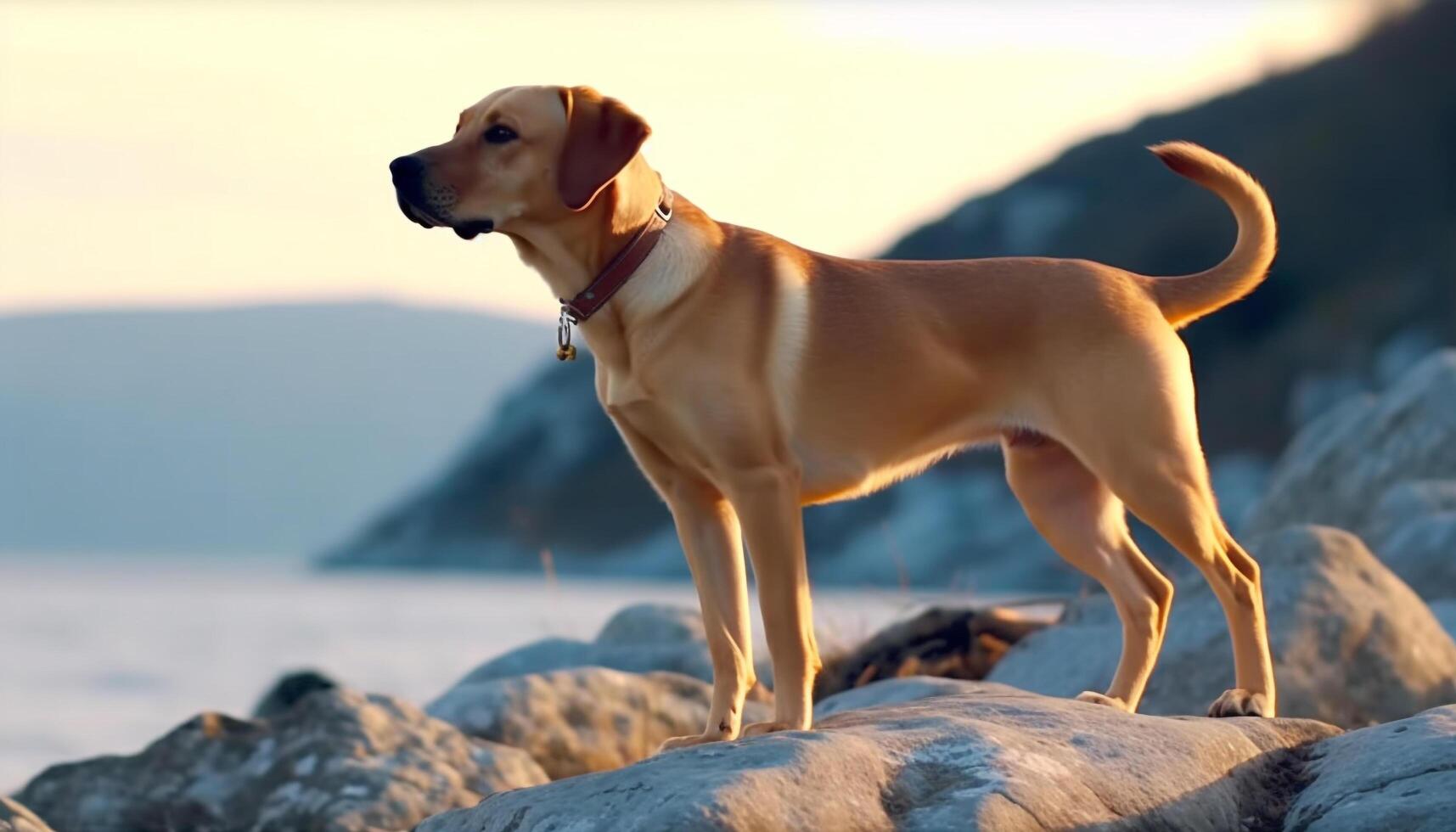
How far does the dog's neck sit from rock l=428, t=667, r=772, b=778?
254 centimetres

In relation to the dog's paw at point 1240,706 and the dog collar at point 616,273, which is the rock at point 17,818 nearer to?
the dog collar at point 616,273

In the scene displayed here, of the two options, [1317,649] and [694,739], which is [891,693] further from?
[1317,649]

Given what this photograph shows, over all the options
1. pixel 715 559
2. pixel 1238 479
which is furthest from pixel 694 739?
pixel 1238 479

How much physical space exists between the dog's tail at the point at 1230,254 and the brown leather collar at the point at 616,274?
5.89 ft

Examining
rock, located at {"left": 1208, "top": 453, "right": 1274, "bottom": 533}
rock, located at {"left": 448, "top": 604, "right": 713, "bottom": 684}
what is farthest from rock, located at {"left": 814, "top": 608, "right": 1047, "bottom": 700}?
rock, located at {"left": 1208, "top": 453, "right": 1274, "bottom": 533}

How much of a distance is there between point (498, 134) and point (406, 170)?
31 cm

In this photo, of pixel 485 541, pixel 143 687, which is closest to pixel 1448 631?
pixel 143 687

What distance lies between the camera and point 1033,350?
6.23 m

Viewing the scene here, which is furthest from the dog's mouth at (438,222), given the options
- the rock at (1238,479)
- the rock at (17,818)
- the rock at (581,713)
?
the rock at (1238,479)

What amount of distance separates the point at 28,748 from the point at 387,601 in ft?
61.1

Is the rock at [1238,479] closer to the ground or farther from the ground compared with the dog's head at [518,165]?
closer to the ground

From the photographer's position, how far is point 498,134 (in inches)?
230

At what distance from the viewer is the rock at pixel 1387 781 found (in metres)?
4.61

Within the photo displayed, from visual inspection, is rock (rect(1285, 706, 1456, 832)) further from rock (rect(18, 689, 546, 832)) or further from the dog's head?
rock (rect(18, 689, 546, 832))
